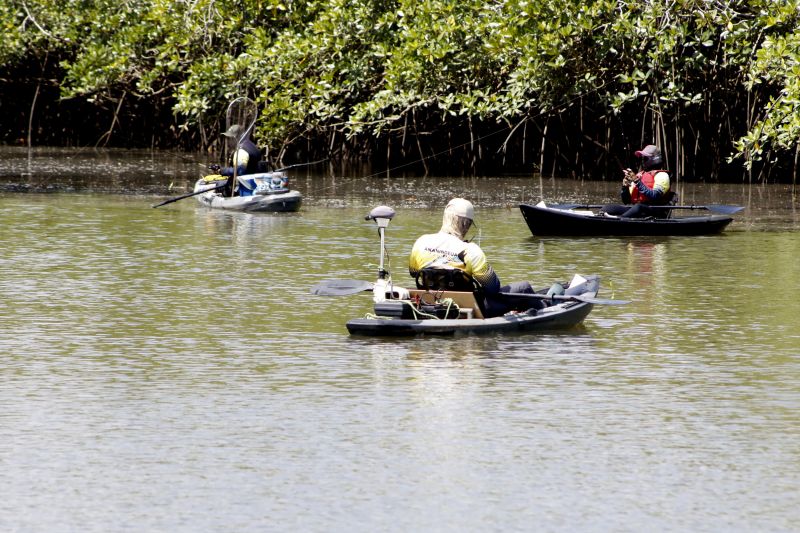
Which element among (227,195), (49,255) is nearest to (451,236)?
(49,255)

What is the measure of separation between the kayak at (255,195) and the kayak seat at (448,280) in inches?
468

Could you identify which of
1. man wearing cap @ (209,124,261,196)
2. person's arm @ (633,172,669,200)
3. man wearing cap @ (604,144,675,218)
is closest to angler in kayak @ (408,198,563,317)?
man wearing cap @ (604,144,675,218)

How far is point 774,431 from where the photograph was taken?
8922mm

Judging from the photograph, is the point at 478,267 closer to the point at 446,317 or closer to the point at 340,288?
the point at 446,317

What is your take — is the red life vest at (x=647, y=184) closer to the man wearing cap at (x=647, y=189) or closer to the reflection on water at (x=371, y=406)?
the man wearing cap at (x=647, y=189)

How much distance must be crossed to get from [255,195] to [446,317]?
12.6 meters

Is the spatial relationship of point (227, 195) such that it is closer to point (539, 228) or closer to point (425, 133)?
point (539, 228)

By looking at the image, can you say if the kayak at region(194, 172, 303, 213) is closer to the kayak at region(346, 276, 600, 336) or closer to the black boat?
the black boat

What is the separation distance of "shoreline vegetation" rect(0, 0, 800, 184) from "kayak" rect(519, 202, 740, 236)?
3098 mm

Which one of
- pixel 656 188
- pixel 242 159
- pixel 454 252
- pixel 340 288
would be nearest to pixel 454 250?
pixel 454 252

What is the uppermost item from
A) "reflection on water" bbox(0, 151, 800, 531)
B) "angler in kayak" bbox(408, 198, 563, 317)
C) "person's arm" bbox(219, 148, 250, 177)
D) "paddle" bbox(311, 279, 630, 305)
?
"person's arm" bbox(219, 148, 250, 177)

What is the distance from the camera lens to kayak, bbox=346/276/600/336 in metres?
11.8

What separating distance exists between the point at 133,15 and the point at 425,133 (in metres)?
10.7

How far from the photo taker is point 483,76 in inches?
1201
